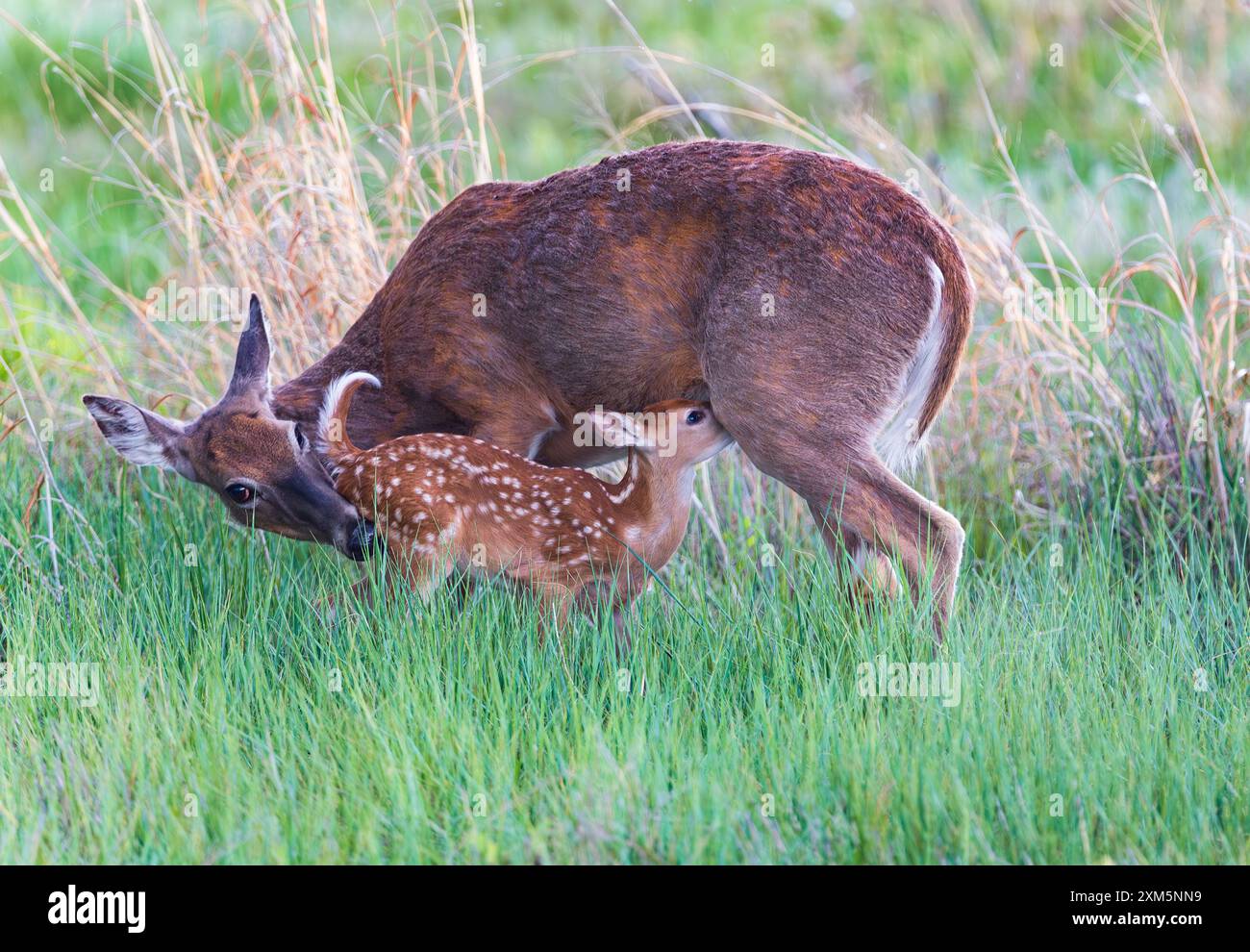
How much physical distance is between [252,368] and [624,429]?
118cm

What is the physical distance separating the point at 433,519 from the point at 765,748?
1.31 metres

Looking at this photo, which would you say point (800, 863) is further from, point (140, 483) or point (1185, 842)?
point (140, 483)

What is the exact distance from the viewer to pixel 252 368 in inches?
191

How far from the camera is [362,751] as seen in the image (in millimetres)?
3783

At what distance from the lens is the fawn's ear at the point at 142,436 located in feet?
15.5

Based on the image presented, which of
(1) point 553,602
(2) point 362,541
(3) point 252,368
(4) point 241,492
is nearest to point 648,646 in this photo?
(1) point 553,602

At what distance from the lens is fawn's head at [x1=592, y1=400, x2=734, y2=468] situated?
4.62 m

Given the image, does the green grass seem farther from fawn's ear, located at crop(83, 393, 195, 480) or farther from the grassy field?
fawn's ear, located at crop(83, 393, 195, 480)

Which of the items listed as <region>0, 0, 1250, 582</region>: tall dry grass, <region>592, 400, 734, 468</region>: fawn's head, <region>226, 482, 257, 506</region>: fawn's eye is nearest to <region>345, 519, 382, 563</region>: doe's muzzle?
<region>226, 482, 257, 506</region>: fawn's eye

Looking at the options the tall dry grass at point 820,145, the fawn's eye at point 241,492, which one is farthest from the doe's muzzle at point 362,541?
the tall dry grass at point 820,145

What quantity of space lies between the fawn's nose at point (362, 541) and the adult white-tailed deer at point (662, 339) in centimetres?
2

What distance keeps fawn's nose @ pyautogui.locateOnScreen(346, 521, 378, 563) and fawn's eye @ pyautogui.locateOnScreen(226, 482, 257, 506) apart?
338 mm

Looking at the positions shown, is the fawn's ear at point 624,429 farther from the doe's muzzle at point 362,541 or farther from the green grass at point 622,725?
the doe's muzzle at point 362,541
